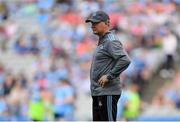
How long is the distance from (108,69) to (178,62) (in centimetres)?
928

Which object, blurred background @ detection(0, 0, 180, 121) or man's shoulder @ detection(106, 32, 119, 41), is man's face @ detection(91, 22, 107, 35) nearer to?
man's shoulder @ detection(106, 32, 119, 41)

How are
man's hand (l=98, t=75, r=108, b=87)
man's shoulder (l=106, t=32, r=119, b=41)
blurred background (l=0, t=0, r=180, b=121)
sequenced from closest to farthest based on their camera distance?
man's hand (l=98, t=75, r=108, b=87)
man's shoulder (l=106, t=32, r=119, b=41)
blurred background (l=0, t=0, r=180, b=121)

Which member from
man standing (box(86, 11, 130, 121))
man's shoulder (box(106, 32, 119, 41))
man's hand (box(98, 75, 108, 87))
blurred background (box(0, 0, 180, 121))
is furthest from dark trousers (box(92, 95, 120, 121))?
blurred background (box(0, 0, 180, 121))

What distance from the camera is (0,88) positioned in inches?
631

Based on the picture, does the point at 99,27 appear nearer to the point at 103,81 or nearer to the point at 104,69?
the point at 104,69

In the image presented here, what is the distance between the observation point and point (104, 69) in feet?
21.4

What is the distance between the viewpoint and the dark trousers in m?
6.54

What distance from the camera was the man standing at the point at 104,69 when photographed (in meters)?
6.46

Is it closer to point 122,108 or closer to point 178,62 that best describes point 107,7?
point 178,62

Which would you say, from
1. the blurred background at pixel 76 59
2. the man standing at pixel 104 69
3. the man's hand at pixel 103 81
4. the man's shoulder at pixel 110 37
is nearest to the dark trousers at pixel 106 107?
the man standing at pixel 104 69

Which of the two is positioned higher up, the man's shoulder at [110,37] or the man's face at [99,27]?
the man's face at [99,27]

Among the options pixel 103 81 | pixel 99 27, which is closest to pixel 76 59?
pixel 99 27

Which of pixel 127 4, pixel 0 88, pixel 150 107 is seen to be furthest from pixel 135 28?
pixel 0 88

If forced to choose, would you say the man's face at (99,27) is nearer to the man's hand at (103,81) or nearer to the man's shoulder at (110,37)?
the man's shoulder at (110,37)
